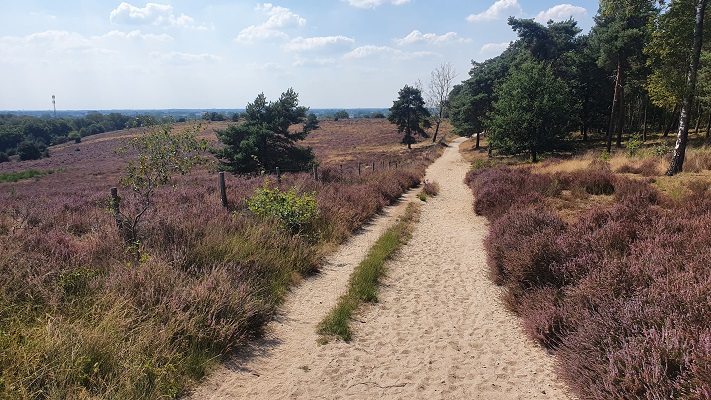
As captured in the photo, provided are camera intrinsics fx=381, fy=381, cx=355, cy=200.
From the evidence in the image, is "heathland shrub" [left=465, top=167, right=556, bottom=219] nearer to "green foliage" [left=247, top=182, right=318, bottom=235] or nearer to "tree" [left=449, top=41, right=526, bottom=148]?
"green foliage" [left=247, top=182, right=318, bottom=235]

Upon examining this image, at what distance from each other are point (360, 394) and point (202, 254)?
399 cm

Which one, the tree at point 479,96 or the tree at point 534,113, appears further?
the tree at point 479,96

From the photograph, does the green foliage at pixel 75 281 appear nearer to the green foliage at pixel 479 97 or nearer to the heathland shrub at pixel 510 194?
the heathland shrub at pixel 510 194

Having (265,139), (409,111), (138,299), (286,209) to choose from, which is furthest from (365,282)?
(409,111)

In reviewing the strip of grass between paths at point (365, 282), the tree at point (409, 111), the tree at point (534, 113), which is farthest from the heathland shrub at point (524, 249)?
the tree at point (409, 111)

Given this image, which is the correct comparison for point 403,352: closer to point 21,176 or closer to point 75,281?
point 75,281

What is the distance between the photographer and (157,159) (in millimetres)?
7207

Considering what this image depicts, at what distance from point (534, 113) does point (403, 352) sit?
1070 inches

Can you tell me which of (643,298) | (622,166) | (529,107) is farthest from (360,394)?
(529,107)

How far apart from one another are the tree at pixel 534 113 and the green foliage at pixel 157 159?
85.7 ft

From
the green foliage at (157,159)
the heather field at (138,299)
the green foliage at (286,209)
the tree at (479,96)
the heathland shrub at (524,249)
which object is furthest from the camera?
the tree at (479,96)

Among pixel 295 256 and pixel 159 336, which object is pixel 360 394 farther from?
pixel 295 256

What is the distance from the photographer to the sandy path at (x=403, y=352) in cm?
423

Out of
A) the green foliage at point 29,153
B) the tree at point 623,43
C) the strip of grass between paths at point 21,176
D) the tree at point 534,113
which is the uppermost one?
the tree at point 623,43
